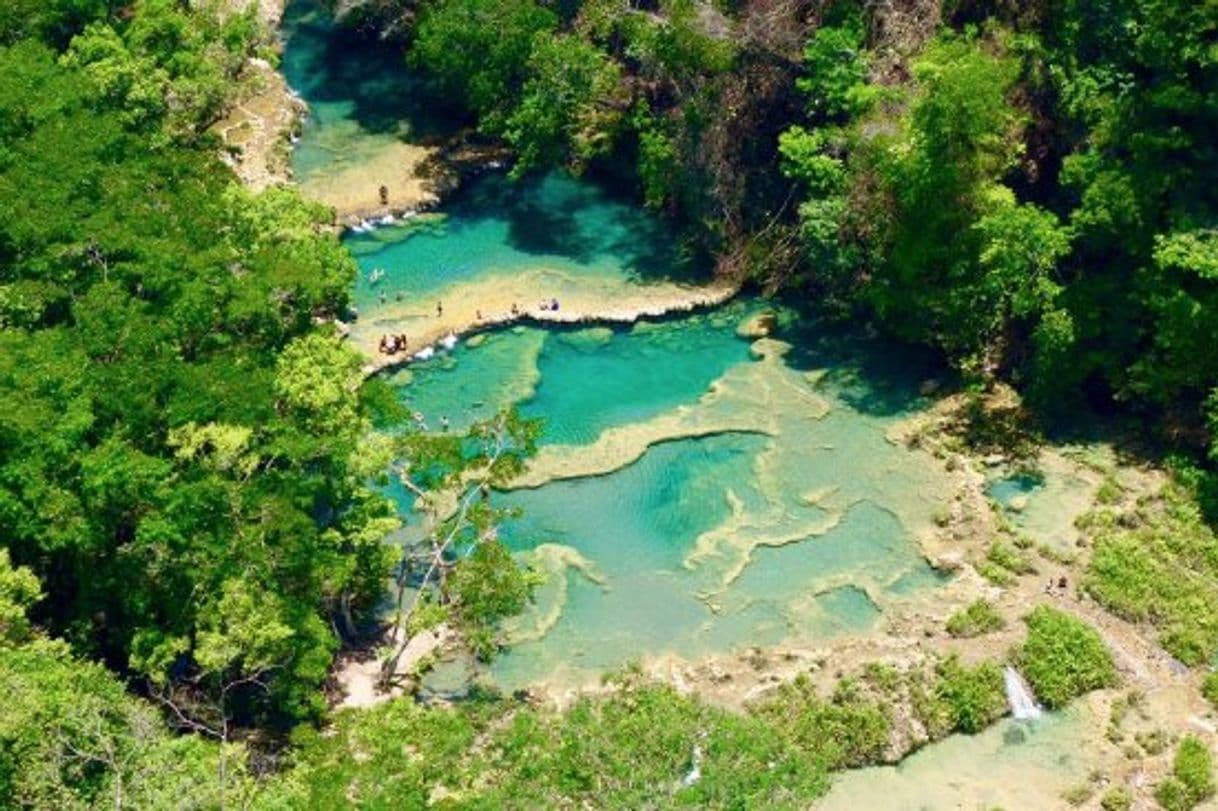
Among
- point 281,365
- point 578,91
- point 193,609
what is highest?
point 578,91

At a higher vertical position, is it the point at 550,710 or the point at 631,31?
the point at 631,31

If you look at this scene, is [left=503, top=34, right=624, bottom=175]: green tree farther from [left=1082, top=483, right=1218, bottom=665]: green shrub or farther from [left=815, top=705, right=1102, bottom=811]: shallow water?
[left=815, top=705, right=1102, bottom=811]: shallow water

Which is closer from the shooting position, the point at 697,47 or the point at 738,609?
the point at 738,609

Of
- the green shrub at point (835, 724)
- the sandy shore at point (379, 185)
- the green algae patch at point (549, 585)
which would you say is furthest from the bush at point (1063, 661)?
the sandy shore at point (379, 185)

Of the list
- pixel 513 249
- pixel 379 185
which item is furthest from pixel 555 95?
pixel 379 185

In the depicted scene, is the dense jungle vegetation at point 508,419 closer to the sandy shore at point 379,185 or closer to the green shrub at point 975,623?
the green shrub at point 975,623

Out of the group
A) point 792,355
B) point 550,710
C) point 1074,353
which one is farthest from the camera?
point 792,355

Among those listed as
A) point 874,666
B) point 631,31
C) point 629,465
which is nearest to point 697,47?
point 631,31

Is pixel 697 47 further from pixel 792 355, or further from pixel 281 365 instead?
pixel 281 365
